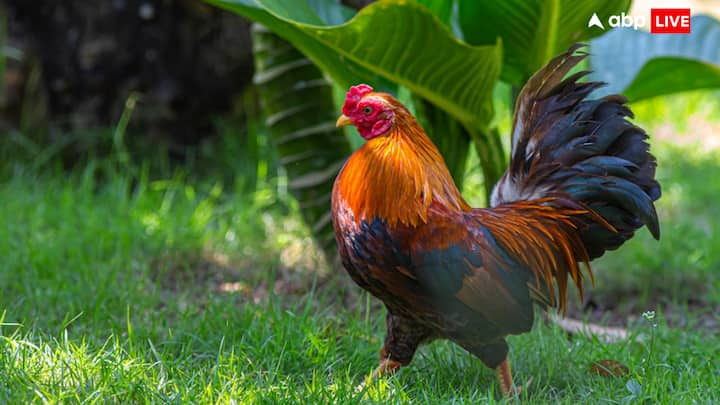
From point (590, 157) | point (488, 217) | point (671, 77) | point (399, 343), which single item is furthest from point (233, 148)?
point (590, 157)

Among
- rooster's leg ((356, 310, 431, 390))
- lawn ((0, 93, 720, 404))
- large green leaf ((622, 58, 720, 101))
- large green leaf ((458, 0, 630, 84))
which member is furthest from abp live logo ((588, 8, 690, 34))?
rooster's leg ((356, 310, 431, 390))

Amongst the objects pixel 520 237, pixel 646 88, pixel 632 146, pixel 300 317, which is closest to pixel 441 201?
pixel 520 237

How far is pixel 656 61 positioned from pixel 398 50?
3.93 feet

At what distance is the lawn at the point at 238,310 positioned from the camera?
120 inches

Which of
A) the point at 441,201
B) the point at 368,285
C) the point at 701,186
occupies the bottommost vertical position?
the point at 701,186

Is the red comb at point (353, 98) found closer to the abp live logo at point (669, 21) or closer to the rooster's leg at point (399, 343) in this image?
the rooster's leg at point (399, 343)

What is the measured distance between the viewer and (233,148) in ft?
19.7

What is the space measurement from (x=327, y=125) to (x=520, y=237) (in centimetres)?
180

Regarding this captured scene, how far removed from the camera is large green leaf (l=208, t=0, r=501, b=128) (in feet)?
11.5

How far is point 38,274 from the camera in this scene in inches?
168

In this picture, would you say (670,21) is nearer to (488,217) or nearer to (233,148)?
(488,217)

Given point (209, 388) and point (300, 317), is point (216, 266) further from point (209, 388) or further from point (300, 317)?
point (209, 388)

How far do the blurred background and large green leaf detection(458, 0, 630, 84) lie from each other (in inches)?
0.4

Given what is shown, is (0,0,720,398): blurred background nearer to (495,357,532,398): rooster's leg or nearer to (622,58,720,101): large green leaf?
(622,58,720,101): large green leaf
